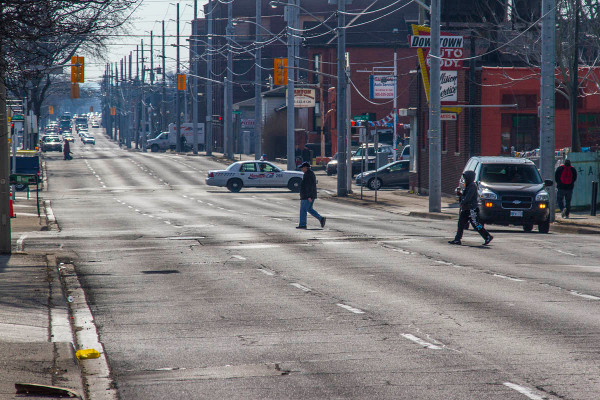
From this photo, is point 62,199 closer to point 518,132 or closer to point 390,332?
point 518,132

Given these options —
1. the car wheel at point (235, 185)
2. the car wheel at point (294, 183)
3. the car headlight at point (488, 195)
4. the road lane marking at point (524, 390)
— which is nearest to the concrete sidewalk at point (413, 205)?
the car wheel at point (294, 183)

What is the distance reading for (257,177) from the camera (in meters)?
49.2

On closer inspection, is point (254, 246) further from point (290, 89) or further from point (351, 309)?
point (290, 89)

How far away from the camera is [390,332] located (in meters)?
10.3

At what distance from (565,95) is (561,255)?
23254 mm

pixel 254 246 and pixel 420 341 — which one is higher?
pixel 420 341

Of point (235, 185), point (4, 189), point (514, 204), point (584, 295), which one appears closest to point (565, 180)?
point (514, 204)

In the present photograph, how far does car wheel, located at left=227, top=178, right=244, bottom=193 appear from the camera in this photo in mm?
49250

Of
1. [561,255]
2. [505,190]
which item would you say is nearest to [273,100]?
[505,190]

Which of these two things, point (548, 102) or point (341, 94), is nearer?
point (548, 102)

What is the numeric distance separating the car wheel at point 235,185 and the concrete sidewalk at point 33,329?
1211 inches

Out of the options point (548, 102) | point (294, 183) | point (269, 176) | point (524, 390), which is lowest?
point (524, 390)

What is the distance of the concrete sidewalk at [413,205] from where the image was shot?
26594 millimetres

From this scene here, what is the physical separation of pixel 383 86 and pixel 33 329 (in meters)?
43.5
